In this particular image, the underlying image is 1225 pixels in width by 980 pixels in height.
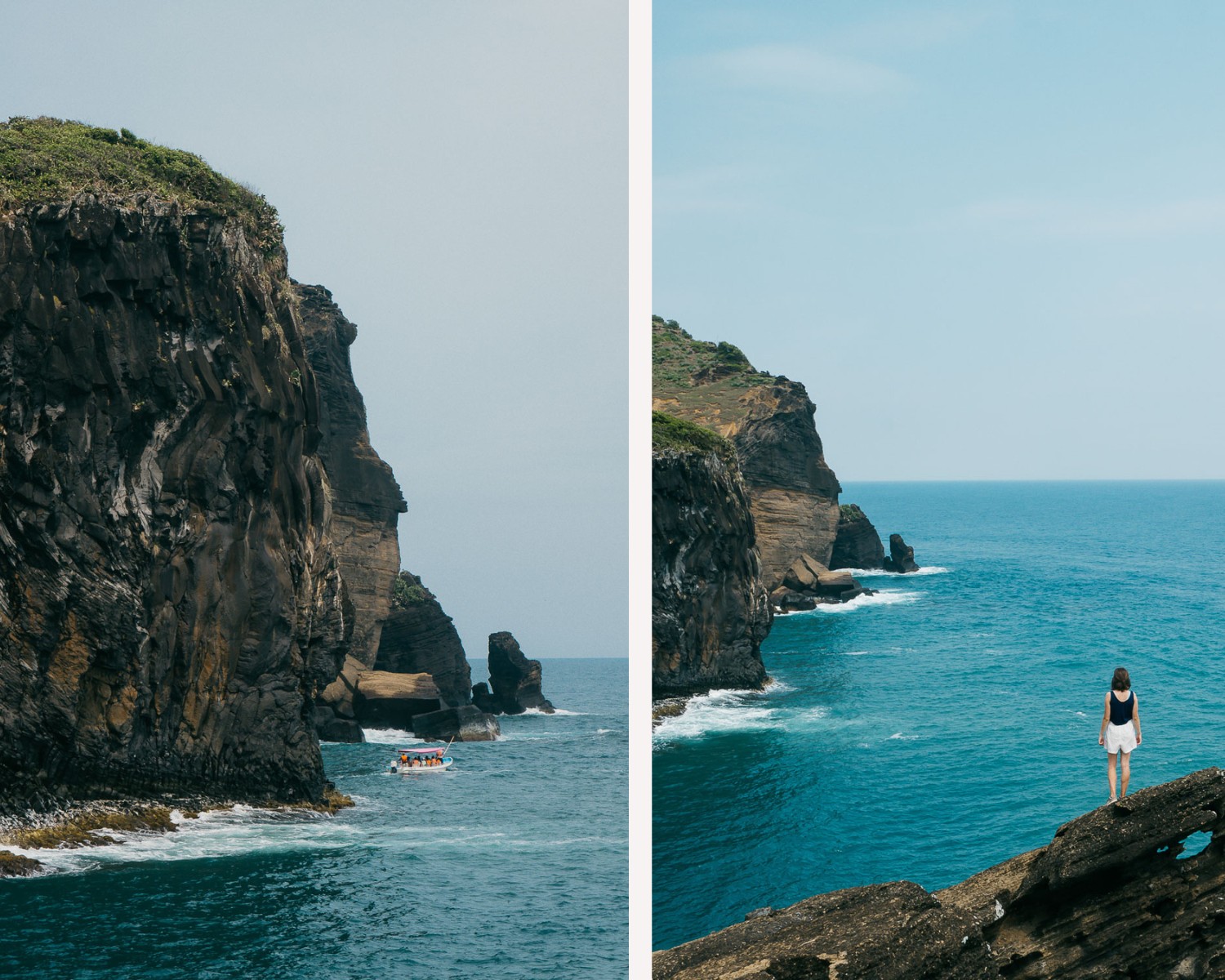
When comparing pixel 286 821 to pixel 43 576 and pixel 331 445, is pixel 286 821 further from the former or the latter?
pixel 331 445

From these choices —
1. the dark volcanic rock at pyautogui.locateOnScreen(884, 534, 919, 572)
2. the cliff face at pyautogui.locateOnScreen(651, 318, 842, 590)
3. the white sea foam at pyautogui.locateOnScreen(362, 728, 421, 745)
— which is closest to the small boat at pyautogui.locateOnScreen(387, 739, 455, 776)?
the white sea foam at pyautogui.locateOnScreen(362, 728, 421, 745)

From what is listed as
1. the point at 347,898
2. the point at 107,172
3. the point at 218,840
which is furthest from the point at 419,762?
the point at 107,172

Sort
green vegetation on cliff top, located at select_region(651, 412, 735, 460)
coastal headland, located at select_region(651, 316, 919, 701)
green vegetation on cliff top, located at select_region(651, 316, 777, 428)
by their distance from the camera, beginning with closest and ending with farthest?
coastal headland, located at select_region(651, 316, 919, 701) < green vegetation on cliff top, located at select_region(651, 412, 735, 460) < green vegetation on cliff top, located at select_region(651, 316, 777, 428)

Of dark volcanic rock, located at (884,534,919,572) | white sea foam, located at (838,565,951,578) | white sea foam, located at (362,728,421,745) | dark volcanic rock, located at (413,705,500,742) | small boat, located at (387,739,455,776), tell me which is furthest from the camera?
dark volcanic rock, located at (884,534,919,572)

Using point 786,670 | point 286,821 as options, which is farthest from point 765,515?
point 286,821

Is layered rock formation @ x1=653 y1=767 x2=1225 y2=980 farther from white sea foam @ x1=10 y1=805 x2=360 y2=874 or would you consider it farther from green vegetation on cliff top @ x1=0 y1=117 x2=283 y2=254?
green vegetation on cliff top @ x1=0 y1=117 x2=283 y2=254

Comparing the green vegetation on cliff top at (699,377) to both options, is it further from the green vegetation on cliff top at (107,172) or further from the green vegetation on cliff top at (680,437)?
the green vegetation on cliff top at (107,172)

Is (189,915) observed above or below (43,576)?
below

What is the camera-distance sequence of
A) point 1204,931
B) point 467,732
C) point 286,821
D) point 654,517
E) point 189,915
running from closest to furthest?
point 1204,931 < point 189,915 < point 286,821 < point 654,517 < point 467,732
